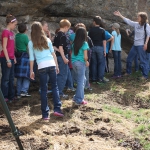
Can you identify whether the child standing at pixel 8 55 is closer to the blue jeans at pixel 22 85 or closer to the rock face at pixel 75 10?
the blue jeans at pixel 22 85

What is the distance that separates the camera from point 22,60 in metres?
7.02

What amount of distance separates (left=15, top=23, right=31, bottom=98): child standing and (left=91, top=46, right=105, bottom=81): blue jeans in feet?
6.60

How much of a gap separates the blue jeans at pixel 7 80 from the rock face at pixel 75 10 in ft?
8.08

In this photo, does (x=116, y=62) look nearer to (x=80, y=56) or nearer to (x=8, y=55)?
(x=80, y=56)

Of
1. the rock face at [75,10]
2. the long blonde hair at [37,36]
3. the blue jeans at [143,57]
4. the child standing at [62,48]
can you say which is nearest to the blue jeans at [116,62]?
the blue jeans at [143,57]

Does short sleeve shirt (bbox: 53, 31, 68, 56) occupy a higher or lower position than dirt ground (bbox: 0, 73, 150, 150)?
higher

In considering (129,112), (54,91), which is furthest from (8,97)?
Result: (129,112)

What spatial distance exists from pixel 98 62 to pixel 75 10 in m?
2.23

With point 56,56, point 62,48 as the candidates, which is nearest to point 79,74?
point 62,48

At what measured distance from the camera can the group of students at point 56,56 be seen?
5406 mm

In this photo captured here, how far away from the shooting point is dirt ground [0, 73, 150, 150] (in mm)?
4727

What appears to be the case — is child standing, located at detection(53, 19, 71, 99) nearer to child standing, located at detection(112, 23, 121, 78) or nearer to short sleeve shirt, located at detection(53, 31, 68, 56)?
short sleeve shirt, located at detection(53, 31, 68, 56)

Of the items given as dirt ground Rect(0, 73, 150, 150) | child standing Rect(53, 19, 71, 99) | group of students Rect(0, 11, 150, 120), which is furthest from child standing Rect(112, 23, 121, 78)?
child standing Rect(53, 19, 71, 99)

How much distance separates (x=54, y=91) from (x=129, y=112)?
1842 millimetres
